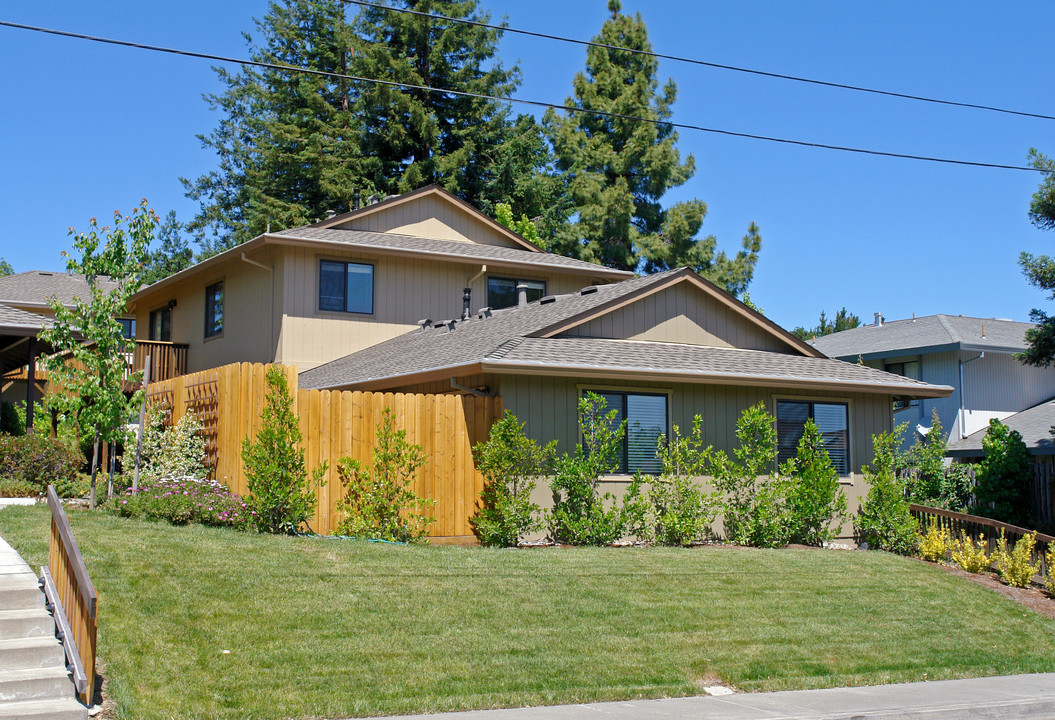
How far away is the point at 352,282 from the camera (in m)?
22.9

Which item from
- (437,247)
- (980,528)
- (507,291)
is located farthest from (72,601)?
(507,291)

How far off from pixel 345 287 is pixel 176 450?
284 inches

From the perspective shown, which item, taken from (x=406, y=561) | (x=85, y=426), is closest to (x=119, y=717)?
(x=406, y=561)

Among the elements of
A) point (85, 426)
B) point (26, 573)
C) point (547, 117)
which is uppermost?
point (547, 117)

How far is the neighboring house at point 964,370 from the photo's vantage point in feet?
103

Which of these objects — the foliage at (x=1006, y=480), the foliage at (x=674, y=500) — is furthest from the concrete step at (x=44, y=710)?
the foliage at (x=1006, y=480)

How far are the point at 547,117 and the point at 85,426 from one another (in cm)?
3545

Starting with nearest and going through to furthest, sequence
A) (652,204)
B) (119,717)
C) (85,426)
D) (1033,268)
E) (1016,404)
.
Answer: (119,717) → (85,426) → (1033,268) → (1016,404) → (652,204)

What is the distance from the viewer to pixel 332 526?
14234mm

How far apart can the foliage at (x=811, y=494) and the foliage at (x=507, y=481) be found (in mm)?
4358

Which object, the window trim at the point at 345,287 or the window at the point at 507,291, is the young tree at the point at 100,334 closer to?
the window trim at the point at 345,287

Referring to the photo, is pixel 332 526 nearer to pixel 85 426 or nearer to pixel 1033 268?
pixel 85 426

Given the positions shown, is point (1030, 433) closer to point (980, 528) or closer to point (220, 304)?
point (980, 528)

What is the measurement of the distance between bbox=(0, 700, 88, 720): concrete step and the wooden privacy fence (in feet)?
22.6
